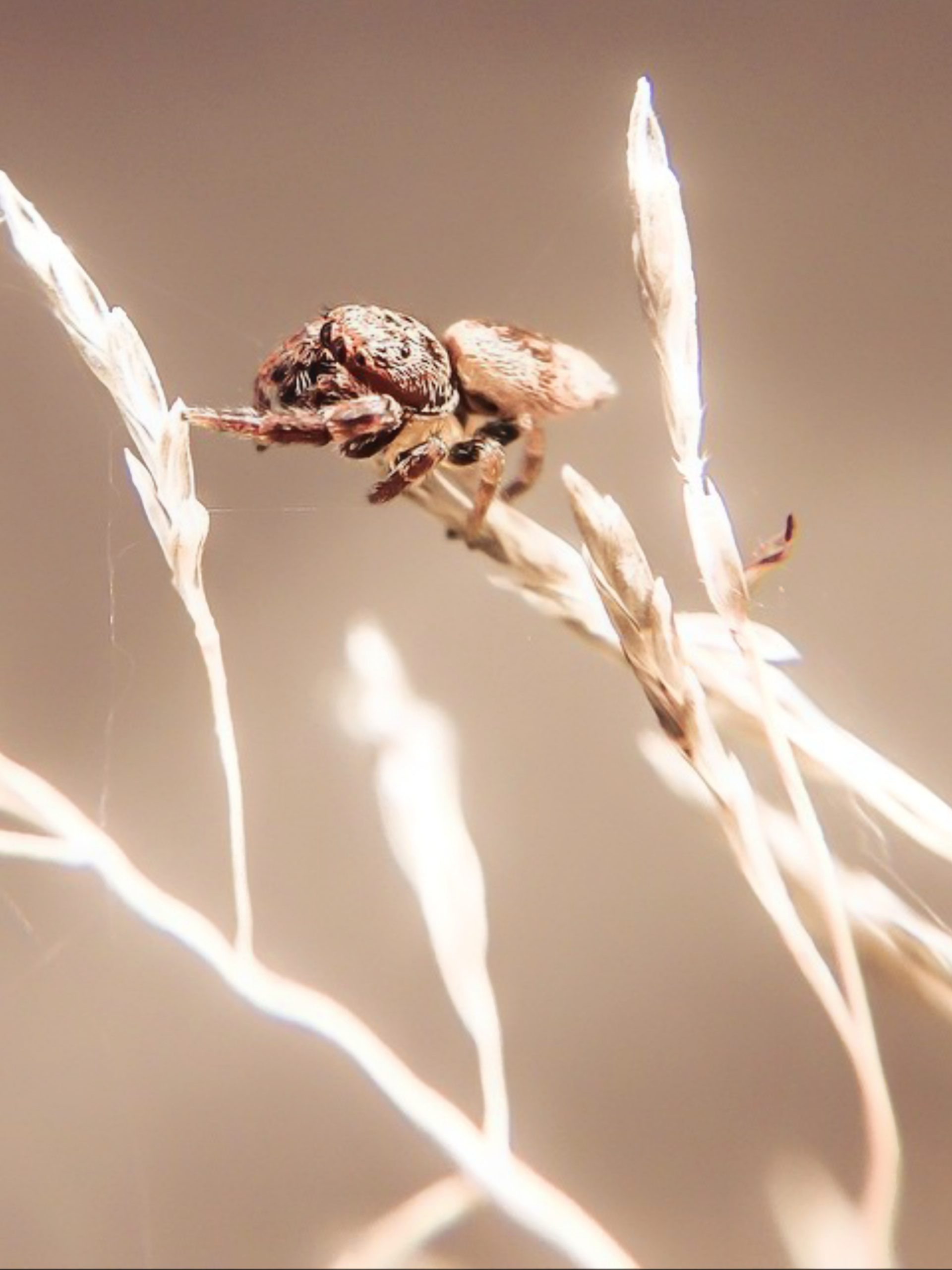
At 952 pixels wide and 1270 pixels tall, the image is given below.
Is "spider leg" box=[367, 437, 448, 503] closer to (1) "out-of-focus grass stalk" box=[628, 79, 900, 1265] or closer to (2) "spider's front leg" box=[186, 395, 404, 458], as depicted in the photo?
(2) "spider's front leg" box=[186, 395, 404, 458]

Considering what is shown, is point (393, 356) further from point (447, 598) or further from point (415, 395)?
point (447, 598)

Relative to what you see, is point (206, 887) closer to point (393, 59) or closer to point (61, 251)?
point (61, 251)

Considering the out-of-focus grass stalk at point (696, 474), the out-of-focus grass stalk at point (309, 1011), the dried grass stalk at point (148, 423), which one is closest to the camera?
the out-of-focus grass stalk at point (309, 1011)

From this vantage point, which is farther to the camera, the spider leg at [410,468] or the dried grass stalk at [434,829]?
the spider leg at [410,468]

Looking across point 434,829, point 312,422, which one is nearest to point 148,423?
point 312,422

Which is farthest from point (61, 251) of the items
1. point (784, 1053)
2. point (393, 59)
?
point (784, 1053)

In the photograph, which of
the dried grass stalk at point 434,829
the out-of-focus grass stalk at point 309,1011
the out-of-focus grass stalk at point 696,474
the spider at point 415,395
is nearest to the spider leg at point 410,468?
the spider at point 415,395

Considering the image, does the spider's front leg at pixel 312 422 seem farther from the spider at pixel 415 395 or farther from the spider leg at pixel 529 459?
the spider leg at pixel 529 459
